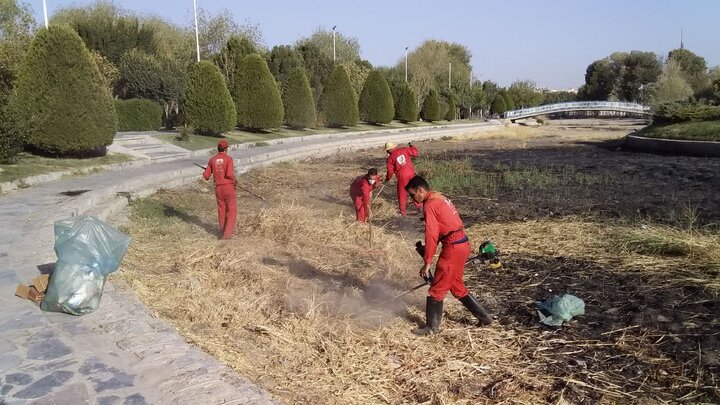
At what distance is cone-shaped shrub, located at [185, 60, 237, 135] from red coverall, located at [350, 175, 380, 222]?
561 inches

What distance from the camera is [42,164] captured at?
42.1 feet

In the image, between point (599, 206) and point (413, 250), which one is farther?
point (599, 206)

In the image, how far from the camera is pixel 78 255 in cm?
461

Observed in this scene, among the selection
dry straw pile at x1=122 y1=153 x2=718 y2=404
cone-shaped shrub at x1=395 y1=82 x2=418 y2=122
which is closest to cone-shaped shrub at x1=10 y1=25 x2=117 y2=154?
dry straw pile at x1=122 y1=153 x2=718 y2=404

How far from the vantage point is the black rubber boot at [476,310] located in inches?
192

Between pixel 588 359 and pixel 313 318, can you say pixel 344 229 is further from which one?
pixel 588 359

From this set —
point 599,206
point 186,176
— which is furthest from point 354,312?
point 186,176

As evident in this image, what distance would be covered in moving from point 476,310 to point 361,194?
4.29m

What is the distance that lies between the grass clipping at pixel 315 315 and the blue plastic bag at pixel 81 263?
0.56 m

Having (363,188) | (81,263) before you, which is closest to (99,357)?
(81,263)

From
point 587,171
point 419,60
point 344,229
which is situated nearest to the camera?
point 344,229

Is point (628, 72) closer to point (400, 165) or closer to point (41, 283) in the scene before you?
point (400, 165)

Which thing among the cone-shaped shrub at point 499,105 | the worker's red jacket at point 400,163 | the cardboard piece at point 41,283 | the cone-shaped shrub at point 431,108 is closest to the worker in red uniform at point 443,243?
the cardboard piece at point 41,283

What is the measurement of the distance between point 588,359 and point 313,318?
2.14 metres
